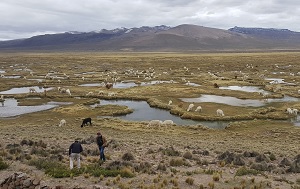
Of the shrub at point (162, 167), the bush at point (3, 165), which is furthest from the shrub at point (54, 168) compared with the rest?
the shrub at point (162, 167)

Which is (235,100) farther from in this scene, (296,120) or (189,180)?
(189,180)

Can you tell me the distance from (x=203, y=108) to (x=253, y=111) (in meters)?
5.68

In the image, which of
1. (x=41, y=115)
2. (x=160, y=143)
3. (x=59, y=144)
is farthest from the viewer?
(x=41, y=115)

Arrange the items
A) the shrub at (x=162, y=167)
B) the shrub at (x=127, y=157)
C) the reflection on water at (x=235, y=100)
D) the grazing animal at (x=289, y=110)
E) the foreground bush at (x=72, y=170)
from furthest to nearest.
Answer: the reflection on water at (x=235, y=100) → the grazing animal at (x=289, y=110) → the shrub at (x=127, y=157) → the shrub at (x=162, y=167) → the foreground bush at (x=72, y=170)

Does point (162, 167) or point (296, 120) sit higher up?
point (162, 167)

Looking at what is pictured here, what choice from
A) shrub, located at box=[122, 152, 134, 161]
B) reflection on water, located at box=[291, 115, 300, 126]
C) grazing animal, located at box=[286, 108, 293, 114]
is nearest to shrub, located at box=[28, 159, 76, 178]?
shrub, located at box=[122, 152, 134, 161]

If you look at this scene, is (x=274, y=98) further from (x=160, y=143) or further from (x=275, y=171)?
(x=275, y=171)

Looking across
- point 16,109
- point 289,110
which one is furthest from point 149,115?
point 16,109

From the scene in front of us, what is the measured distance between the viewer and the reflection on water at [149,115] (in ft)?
117

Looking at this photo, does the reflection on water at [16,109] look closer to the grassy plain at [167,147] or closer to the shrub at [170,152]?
the grassy plain at [167,147]

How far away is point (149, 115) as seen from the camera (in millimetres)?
39125

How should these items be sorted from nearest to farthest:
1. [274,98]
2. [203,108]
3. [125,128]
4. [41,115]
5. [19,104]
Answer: [125,128] → [41,115] → [203,108] → [19,104] → [274,98]

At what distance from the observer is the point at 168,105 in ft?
141

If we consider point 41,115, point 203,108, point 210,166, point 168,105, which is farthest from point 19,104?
point 210,166
